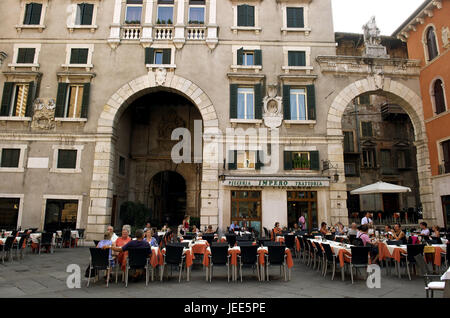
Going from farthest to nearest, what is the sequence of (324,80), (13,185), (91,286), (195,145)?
1. (195,145)
2. (324,80)
3. (13,185)
4. (91,286)

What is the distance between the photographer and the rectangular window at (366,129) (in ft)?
88.2

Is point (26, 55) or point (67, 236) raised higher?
point (26, 55)

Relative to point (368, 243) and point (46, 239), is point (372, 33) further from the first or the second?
point (46, 239)

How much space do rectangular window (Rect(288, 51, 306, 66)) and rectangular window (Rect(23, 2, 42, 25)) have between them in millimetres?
16165

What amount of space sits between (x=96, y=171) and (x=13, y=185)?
4661 mm

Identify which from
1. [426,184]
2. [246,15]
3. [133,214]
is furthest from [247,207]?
[246,15]

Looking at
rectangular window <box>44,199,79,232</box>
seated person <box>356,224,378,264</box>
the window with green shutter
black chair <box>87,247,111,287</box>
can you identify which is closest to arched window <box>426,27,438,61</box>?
the window with green shutter

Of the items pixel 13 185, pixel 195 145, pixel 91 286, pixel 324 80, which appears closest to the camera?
pixel 91 286

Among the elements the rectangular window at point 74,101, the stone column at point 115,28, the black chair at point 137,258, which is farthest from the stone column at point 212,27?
the black chair at point 137,258

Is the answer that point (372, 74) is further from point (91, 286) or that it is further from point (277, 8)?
point (91, 286)

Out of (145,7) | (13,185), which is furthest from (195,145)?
(13,185)

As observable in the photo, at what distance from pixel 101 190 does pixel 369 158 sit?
23.3 metres

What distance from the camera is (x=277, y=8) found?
18.4m

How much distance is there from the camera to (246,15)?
18281 millimetres
